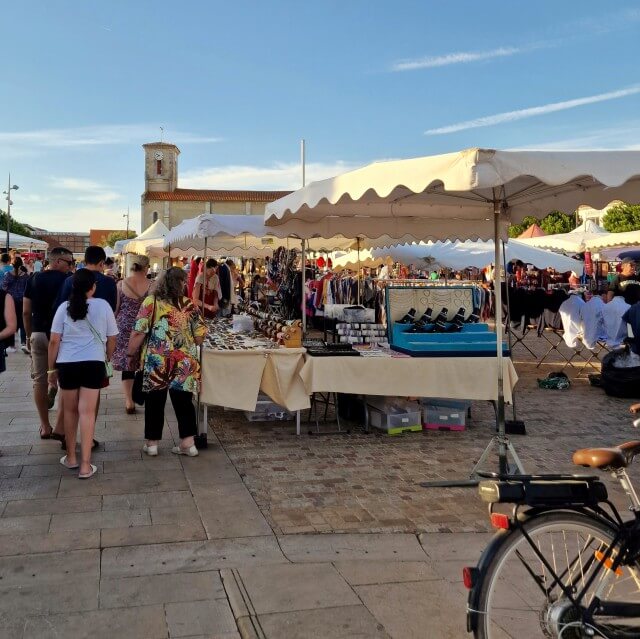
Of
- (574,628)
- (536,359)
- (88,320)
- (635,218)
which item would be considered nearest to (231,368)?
(88,320)

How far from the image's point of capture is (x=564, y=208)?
6.47m

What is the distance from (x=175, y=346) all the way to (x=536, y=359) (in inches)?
347

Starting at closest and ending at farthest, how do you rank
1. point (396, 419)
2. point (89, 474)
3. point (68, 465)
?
point (89, 474), point (68, 465), point (396, 419)

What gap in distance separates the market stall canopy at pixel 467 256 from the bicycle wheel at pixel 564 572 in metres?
10.6

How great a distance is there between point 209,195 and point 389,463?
77.6 m

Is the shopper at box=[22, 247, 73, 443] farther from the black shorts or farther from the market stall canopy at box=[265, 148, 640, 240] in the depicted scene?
the market stall canopy at box=[265, 148, 640, 240]

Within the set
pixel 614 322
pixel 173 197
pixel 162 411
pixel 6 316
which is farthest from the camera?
pixel 173 197

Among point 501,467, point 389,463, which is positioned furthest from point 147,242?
point 501,467

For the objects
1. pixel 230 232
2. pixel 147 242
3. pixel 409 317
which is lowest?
pixel 409 317

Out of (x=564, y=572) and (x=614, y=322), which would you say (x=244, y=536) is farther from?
(x=614, y=322)

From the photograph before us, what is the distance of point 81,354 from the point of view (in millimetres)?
5043

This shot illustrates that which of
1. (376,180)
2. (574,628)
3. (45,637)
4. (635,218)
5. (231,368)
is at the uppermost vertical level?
(635,218)

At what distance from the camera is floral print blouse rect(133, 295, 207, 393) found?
5574 millimetres

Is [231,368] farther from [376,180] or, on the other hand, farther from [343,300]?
[343,300]
